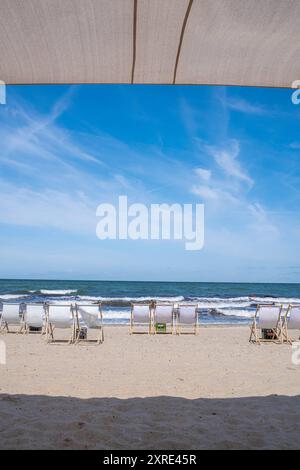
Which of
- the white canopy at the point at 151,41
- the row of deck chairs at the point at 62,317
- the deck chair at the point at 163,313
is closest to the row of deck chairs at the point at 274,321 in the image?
the deck chair at the point at 163,313

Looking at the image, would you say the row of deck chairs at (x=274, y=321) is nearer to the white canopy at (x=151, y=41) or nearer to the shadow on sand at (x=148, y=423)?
the shadow on sand at (x=148, y=423)

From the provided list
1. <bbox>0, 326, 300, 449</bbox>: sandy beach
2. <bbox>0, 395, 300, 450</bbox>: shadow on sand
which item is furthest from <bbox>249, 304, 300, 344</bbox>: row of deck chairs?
<bbox>0, 395, 300, 450</bbox>: shadow on sand

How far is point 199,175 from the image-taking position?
24.9 metres

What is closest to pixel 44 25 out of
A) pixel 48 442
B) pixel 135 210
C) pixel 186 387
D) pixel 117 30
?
pixel 117 30

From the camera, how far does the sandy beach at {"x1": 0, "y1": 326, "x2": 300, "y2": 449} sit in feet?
9.47

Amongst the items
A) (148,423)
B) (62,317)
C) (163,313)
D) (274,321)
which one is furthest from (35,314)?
(148,423)

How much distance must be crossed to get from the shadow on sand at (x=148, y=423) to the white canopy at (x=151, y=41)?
2290mm

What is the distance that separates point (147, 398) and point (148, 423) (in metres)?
0.93

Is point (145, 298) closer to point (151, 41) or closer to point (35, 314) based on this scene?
point (35, 314)

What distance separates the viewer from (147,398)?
4121 millimetres

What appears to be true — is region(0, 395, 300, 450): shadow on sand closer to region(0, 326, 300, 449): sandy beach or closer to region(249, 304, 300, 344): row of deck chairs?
region(0, 326, 300, 449): sandy beach

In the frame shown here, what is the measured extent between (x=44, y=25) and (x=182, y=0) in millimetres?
676

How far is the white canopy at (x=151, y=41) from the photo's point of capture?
1965 mm
